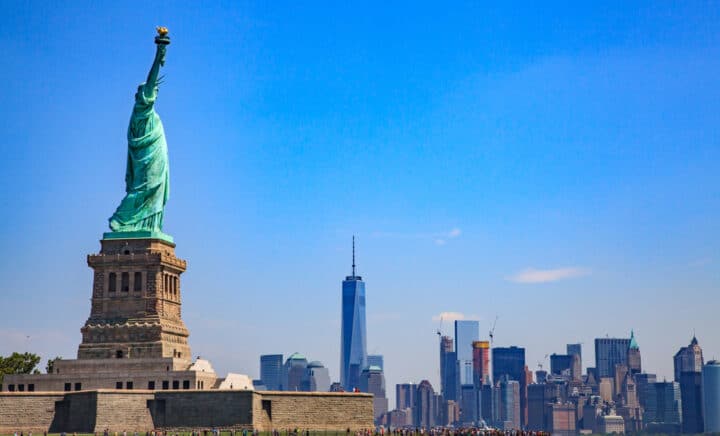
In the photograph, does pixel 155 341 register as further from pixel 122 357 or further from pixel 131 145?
pixel 131 145

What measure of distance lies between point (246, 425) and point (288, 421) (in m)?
4.35

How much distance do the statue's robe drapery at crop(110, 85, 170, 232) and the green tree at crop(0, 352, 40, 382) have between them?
69.3ft

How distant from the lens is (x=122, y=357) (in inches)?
3492

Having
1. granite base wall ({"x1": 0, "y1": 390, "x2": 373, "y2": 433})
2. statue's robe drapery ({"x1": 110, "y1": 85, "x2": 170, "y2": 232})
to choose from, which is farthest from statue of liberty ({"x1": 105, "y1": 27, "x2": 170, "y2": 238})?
granite base wall ({"x1": 0, "y1": 390, "x2": 373, "y2": 433})

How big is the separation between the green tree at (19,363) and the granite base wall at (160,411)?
22050 millimetres

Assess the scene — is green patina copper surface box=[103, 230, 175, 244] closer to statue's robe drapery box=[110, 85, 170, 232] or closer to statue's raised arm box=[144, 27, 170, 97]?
statue's robe drapery box=[110, 85, 170, 232]

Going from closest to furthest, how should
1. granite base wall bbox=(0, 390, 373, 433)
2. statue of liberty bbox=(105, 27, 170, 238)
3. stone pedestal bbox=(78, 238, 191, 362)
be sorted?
granite base wall bbox=(0, 390, 373, 433)
stone pedestal bbox=(78, 238, 191, 362)
statue of liberty bbox=(105, 27, 170, 238)

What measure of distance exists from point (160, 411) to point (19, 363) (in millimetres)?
30971

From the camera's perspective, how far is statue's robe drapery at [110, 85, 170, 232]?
93.0 m

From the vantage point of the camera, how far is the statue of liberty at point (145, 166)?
92.9 metres

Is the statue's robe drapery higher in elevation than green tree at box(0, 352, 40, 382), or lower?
higher

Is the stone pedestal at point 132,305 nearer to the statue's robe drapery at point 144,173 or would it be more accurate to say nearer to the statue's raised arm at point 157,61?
the statue's robe drapery at point 144,173

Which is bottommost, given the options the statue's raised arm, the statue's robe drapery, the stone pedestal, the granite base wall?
the granite base wall

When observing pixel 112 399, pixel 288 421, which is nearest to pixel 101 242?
pixel 112 399
